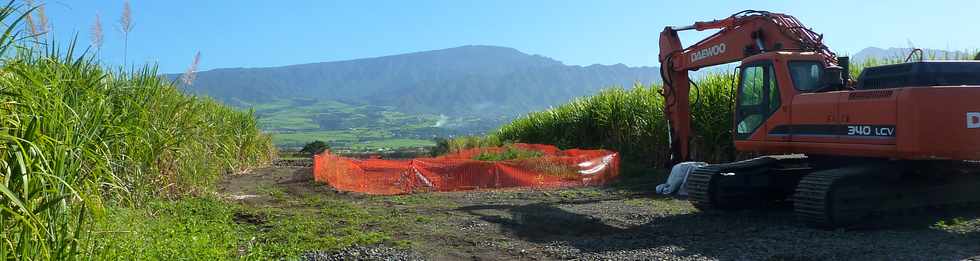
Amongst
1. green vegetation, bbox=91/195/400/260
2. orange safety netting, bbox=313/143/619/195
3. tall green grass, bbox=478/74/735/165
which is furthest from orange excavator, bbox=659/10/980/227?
orange safety netting, bbox=313/143/619/195

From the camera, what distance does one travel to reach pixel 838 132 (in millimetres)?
7332

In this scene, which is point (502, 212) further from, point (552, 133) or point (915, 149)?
point (552, 133)

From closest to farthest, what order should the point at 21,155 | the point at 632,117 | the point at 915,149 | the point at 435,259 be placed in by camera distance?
the point at 21,155 < the point at 435,259 < the point at 915,149 < the point at 632,117

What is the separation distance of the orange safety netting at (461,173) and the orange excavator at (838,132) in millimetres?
4356

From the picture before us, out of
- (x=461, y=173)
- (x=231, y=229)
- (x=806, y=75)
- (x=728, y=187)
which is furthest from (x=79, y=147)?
(x=461, y=173)

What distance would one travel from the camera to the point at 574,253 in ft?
20.6

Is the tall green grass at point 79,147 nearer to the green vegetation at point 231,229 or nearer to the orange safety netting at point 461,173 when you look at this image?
the green vegetation at point 231,229

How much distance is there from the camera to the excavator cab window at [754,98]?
321 inches

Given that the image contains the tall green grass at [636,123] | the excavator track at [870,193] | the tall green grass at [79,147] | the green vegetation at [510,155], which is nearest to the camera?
the tall green grass at [79,147]

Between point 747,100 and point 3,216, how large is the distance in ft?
24.3

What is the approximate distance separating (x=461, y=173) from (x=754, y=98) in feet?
18.1

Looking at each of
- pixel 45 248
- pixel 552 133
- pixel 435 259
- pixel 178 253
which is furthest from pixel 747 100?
pixel 552 133

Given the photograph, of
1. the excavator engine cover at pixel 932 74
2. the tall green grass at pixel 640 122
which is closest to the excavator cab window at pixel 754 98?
the tall green grass at pixel 640 122

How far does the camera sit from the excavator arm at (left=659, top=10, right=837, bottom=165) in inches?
347
